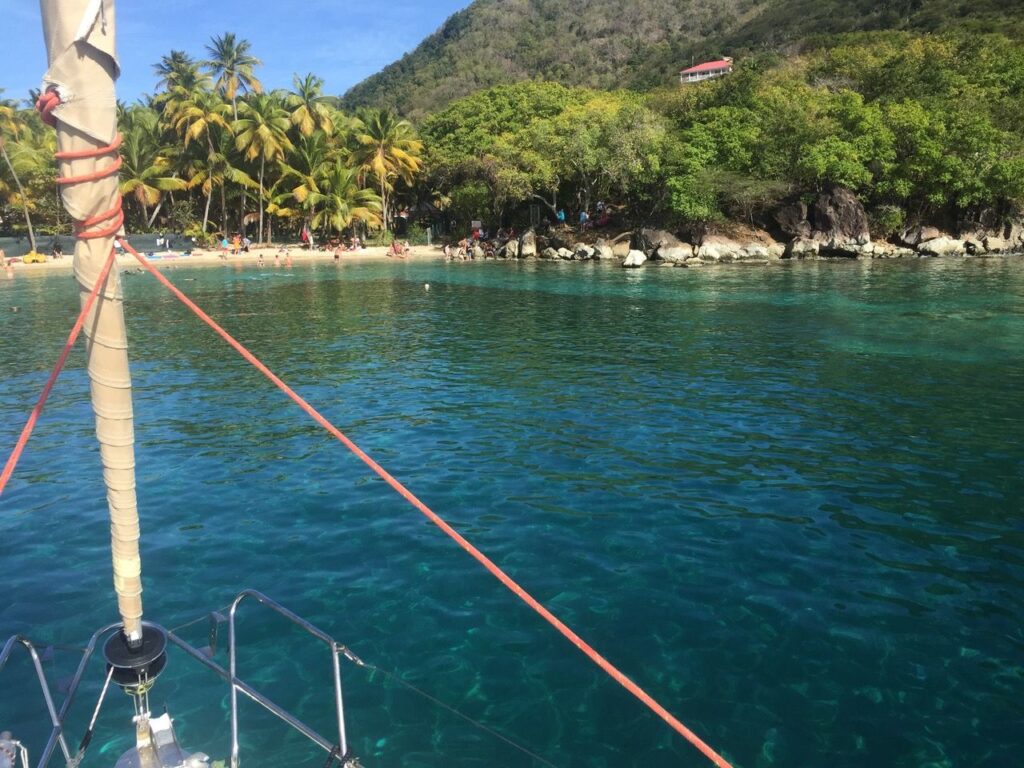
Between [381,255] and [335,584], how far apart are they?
200 ft

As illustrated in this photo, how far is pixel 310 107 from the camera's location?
68.5 meters

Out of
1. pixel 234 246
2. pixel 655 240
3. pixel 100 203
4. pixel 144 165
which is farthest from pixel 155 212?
pixel 100 203

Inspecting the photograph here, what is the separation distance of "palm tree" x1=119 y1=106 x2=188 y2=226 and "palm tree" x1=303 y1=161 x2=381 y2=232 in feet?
38.4

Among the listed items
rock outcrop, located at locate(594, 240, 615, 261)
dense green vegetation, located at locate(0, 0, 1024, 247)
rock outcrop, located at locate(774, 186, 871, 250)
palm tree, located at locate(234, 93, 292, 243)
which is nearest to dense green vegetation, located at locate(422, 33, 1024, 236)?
dense green vegetation, located at locate(0, 0, 1024, 247)

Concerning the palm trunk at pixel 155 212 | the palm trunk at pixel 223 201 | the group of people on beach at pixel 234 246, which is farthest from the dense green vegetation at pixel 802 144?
the palm trunk at pixel 155 212

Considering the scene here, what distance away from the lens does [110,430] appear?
3.48 m

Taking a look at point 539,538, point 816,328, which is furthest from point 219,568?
point 816,328

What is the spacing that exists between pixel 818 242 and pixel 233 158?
170ft

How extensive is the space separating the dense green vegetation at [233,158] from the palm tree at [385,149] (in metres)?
0.13

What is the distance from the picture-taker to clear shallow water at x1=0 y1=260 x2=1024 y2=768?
18.1 feet

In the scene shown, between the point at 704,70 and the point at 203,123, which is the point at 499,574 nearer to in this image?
the point at 203,123

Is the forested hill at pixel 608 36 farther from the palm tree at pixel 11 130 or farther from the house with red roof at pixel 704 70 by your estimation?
the palm tree at pixel 11 130

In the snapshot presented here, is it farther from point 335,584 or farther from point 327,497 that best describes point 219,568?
point 327,497

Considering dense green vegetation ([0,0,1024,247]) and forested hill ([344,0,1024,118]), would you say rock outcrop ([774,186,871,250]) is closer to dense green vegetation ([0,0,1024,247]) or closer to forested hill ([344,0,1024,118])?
dense green vegetation ([0,0,1024,247])
